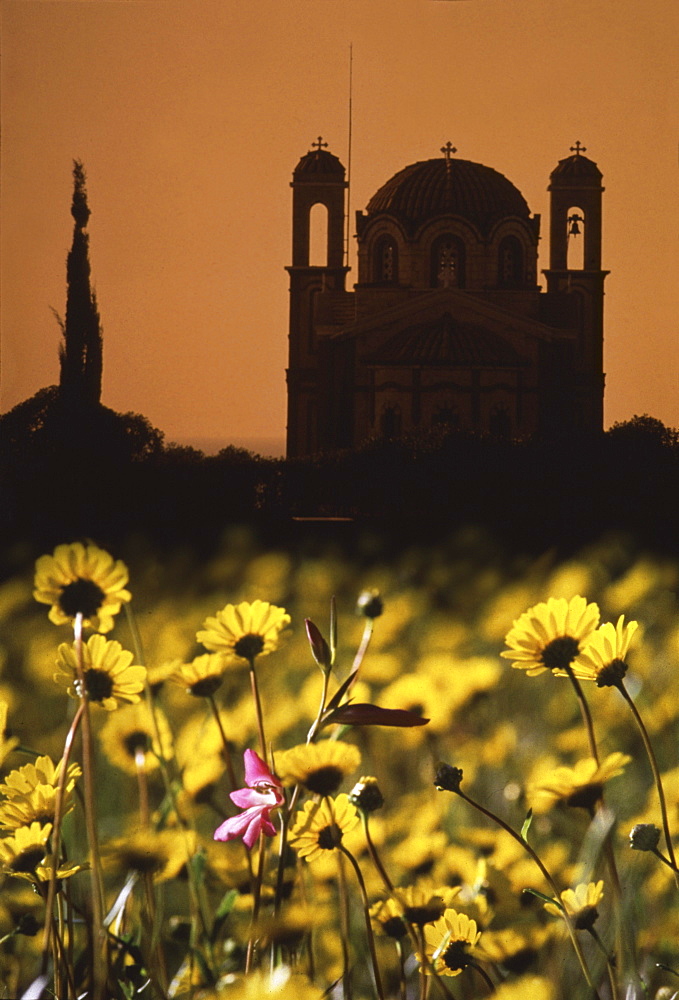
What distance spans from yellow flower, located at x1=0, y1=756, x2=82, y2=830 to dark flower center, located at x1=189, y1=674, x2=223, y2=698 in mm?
90

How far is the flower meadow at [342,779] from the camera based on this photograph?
62cm

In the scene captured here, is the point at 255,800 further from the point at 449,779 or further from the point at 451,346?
the point at 451,346

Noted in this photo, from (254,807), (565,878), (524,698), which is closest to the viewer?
(254,807)

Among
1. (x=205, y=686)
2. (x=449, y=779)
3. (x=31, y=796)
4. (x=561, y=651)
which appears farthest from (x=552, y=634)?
(x=31, y=796)

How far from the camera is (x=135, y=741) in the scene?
2.51 feet

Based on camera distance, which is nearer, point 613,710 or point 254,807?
point 254,807

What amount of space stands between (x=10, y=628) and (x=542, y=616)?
795mm

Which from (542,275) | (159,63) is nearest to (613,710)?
(542,275)

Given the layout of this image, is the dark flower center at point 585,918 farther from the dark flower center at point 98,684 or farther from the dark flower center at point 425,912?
the dark flower center at point 98,684

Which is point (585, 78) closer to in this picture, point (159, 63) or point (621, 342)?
point (621, 342)

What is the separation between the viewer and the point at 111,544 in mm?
1250

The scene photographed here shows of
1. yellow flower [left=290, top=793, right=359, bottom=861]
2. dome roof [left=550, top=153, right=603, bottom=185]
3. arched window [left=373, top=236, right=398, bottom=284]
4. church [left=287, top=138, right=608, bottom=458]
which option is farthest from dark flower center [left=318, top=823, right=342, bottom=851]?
dome roof [left=550, top=153, right=603, bottom=185]

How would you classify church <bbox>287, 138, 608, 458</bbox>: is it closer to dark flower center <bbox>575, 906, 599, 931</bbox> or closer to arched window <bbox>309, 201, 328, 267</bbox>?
arched window <bbox>309, 201, 328, 267</bbox>

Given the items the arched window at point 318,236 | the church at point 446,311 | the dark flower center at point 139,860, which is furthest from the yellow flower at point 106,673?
the arched window at point 318,236
